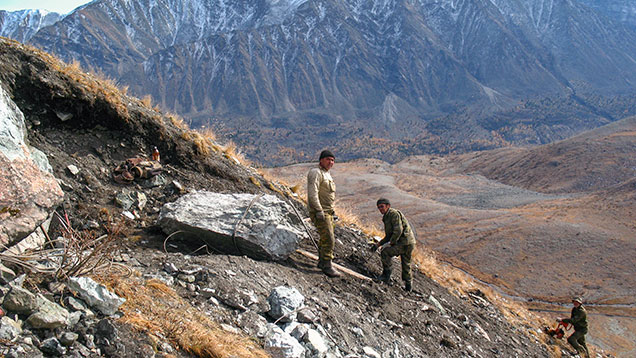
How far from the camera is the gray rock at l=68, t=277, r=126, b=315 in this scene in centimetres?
308

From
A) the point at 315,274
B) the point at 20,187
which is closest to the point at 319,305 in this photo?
the point at 315,274

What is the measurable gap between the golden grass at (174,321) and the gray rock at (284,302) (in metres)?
0.57

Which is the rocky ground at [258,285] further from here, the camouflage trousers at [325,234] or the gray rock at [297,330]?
the camouflage trousers at [325,234]

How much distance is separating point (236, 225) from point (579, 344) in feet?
31.7

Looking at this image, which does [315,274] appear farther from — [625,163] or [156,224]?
[625,163]

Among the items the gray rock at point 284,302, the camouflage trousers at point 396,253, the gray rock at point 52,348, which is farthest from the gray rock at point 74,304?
the camouflage trousers at point 396,253

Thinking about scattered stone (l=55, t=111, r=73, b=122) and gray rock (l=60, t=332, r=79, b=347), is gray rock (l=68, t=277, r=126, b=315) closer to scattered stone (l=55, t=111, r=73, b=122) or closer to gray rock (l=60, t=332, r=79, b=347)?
gray rock (l=60, t=332, r=79, b=347)

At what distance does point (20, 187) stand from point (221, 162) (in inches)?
194

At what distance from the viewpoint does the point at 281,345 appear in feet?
12.0

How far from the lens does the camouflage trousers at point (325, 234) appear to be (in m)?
5.58

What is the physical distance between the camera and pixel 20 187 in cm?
357

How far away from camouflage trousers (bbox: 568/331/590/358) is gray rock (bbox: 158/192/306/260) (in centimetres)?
831

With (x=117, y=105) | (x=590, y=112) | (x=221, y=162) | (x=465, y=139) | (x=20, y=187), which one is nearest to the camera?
(x=20, y=187)

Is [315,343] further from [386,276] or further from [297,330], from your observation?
[386,276]
